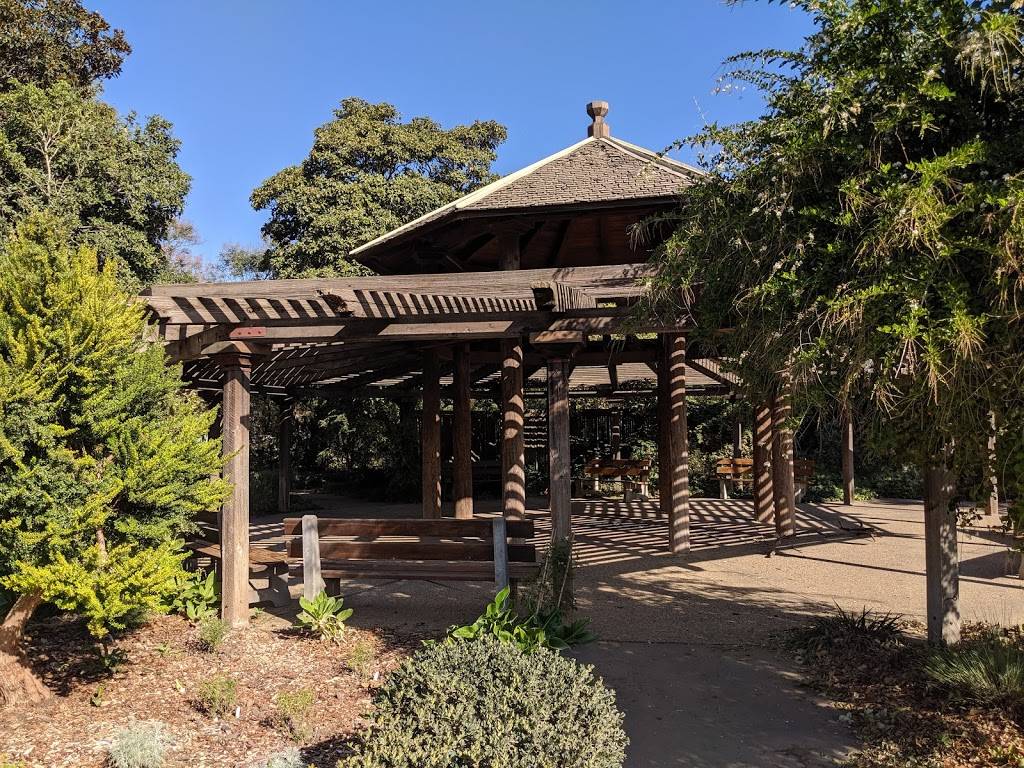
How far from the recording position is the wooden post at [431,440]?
10745mm

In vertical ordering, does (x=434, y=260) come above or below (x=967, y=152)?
above

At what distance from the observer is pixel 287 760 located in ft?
11.6

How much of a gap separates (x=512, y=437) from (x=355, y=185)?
12877mm

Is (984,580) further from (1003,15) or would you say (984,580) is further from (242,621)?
(242,621)

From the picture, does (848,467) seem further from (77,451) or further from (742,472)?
(77,451)

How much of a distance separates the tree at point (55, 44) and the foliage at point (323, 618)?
17199 millimetres

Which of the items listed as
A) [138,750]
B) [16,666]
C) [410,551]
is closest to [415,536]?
[410,551]

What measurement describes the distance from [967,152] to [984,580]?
6635 millimetres

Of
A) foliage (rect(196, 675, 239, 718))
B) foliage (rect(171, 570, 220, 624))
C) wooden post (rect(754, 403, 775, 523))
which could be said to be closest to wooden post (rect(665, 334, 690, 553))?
wooden post (rect(754, 403, 775, 523))

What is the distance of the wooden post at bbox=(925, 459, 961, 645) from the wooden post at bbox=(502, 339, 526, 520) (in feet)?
14.6

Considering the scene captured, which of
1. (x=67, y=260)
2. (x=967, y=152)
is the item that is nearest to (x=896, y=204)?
(x=967, y=152)

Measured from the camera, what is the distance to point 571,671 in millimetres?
3178

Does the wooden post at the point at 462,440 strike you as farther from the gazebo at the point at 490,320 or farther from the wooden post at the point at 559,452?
the wooden post at the point at 559,452

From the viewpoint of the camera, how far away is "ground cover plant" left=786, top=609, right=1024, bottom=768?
3688 millimetres
